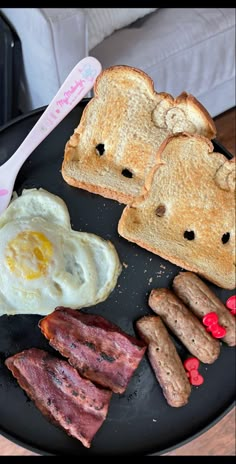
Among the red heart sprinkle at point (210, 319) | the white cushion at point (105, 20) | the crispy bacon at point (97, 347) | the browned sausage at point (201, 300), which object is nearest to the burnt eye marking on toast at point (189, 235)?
the browned sausage at point (201, 300)

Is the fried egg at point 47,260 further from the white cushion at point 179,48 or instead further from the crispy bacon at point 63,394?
the white cushion at point 179,48

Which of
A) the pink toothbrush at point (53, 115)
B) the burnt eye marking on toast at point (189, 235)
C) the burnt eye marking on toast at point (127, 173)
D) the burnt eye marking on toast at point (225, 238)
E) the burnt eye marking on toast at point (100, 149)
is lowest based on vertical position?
the burnt eye marking on toast at point (225, 238)

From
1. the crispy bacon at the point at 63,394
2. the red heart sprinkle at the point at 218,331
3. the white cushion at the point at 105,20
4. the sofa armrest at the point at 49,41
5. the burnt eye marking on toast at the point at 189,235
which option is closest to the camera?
the crispy bacon at the point at 63,394

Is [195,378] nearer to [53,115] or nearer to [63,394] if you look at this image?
[63,394]

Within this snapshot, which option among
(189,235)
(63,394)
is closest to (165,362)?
(63,394)

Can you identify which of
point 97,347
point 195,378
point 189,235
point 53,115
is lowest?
point 195,378

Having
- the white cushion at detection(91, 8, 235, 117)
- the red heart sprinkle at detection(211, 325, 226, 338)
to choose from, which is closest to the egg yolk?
the red heart sprinkle at detection(211, 325, 226, 338)
